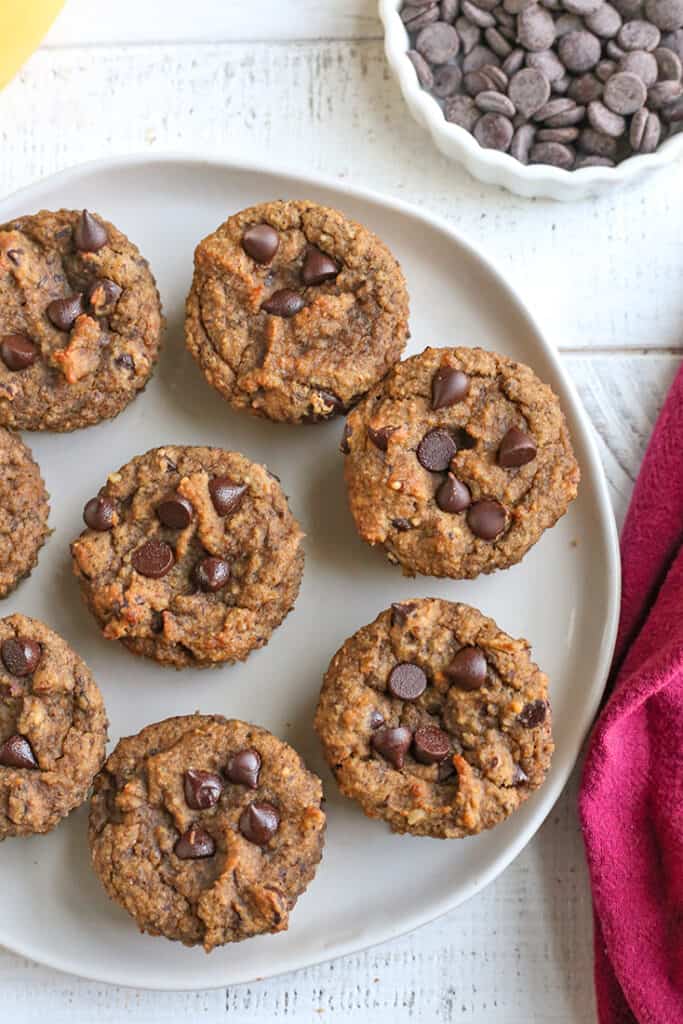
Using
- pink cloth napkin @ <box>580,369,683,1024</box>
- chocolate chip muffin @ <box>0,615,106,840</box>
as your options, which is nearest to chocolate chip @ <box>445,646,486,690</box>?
pink cloth napkin @ <box>580,369,683,1024</box>

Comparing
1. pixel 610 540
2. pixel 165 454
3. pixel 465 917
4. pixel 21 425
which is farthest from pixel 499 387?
pixel 465 917

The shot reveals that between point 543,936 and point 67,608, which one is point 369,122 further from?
point 543,936

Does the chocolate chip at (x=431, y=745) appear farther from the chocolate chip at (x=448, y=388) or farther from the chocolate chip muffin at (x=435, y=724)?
the chocolate chip at (x=448, y=388)

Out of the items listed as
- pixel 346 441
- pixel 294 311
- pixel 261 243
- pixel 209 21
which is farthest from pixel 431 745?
pixel 209 21

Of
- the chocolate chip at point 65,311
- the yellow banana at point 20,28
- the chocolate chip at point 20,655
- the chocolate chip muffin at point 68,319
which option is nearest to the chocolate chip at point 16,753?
the chocolate chip at point 20,655

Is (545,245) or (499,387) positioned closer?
(499,387)

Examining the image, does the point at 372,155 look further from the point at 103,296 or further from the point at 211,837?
the point at 211,837
